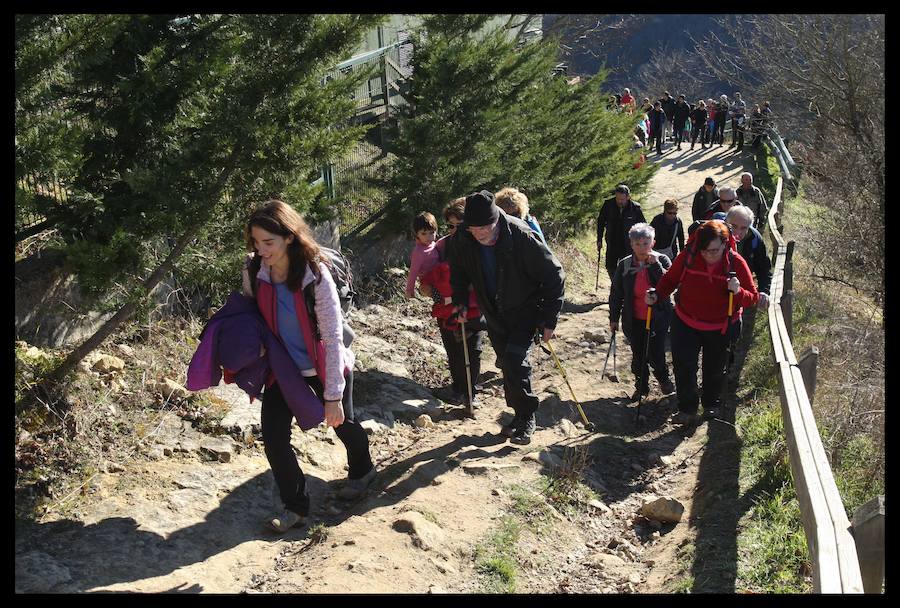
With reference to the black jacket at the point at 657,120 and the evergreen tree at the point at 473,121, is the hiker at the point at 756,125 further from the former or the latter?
the evergreen tree at the point at 473,121

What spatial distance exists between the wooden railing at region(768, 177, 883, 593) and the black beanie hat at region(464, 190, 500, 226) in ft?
7.97

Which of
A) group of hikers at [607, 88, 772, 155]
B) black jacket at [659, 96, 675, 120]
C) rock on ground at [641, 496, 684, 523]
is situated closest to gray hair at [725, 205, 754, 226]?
rock on ground at [641, 496, 684, 523]

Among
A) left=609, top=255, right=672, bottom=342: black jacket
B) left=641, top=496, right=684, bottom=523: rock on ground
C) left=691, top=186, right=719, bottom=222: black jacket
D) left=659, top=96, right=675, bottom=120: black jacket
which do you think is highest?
left=659, top=96, right=675, bottom=120: black jacket

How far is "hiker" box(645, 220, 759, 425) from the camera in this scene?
7199mm

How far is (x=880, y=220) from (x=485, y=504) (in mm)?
14253

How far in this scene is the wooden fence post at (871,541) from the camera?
383 centimetres

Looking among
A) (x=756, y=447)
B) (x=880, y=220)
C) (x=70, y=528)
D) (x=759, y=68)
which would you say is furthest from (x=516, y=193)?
(x=759, y=68)

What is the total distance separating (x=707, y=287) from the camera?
7293mm

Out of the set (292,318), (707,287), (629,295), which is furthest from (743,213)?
(292,318)

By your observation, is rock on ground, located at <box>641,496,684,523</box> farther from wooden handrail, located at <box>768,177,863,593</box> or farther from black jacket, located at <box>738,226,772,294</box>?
black jacket, located at <box>738,226,772,294</box>

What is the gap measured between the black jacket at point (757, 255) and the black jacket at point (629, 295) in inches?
46.6

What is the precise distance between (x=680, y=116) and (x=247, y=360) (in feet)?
95.7

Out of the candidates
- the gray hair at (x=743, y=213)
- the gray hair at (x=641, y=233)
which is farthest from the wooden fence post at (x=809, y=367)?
the gray hair at (x=743, y=213)

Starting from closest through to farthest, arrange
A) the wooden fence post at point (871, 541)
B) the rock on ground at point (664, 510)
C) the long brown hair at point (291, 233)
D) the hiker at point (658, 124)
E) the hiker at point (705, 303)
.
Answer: the wooden fence post at point (871, 541)
the long brown hair at point (291, 233)
the rock on ground at point (664, 510)
the hiker at point (705, 303)
the hiker at point (658, 124)
